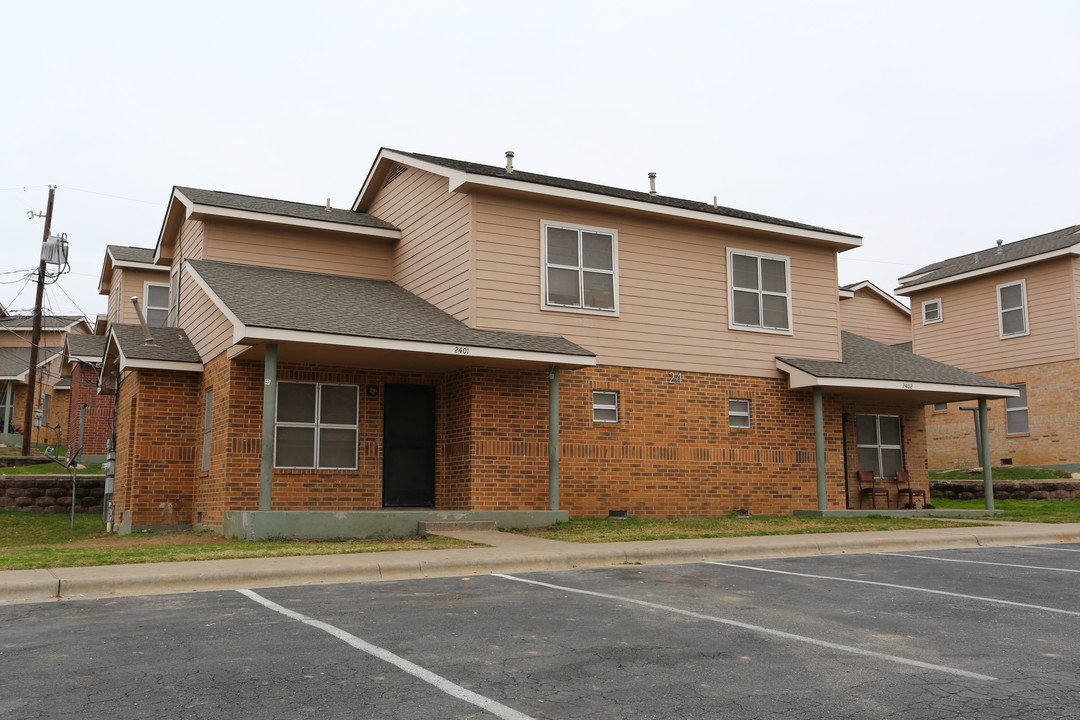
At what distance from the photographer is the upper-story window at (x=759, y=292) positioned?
19.4 m

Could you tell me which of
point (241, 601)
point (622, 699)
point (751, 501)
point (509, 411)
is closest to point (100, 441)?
point (509, 411)

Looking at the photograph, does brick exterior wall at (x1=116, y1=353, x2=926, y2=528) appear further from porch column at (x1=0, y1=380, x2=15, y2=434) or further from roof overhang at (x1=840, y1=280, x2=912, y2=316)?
porch column at (x1=0, y1=380, x2=15, y2=434)

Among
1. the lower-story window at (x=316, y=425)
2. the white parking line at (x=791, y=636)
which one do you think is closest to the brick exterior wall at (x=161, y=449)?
the lower-story window at (x=316, y=425)

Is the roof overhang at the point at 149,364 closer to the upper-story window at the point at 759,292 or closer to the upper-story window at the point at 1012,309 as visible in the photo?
the upper-story window at the point at 759,292

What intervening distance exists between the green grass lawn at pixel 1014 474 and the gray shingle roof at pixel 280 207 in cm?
1850

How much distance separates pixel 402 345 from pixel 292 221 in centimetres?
549

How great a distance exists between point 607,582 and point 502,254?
8.49m

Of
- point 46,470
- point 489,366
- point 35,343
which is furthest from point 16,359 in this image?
point 489,366

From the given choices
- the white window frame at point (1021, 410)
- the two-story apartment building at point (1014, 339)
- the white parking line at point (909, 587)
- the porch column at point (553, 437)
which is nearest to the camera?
the white parking line at point (909, 587)

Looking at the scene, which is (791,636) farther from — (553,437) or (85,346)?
(85,346)

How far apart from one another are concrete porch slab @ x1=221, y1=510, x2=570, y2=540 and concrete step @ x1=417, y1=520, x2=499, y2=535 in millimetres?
53

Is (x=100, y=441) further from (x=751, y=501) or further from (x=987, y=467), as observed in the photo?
(x=987, y=467)

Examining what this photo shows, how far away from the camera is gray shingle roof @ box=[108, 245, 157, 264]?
2827 centimetres

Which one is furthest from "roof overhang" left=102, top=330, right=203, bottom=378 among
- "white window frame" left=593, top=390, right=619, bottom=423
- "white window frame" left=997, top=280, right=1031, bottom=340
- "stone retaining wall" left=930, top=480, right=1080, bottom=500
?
"white window frame" left=997, top=280, right=1031, bottom=340
